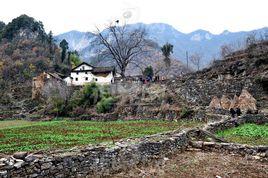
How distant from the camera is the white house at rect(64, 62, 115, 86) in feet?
220

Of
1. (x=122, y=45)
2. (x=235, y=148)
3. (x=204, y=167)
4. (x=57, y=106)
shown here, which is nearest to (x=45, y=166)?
(x=204, y=167)

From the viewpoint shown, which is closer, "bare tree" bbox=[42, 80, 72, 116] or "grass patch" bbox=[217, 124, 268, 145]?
"grass patch" bbox=[217, 124, 268, 145]

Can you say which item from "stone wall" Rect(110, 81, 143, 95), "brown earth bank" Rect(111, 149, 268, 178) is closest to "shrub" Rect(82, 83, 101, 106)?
"stone wall" Rect(110, 81, 143, 95)

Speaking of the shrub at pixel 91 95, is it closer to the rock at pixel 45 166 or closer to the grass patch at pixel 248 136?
the grass patch at pixel 248 136

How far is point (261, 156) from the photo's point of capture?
48.2 feet

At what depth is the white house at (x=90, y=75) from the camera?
6700 cm

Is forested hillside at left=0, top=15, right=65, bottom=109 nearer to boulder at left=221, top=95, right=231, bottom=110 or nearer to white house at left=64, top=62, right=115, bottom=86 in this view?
white house at left=64, top=62, right=115, bottom=86

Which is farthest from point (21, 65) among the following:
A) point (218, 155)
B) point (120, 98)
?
point (218, 155)

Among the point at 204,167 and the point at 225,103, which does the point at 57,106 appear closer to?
the point at 225,103

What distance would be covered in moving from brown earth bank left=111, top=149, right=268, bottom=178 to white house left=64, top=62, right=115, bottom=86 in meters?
52.0

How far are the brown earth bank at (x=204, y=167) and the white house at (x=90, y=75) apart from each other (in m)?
52.0

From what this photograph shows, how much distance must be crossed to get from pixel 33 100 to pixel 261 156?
53773 mm

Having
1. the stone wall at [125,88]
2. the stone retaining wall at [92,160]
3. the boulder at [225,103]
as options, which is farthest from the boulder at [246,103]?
the stone retaining wall at [92,160]

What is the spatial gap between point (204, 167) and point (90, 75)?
56.9m
